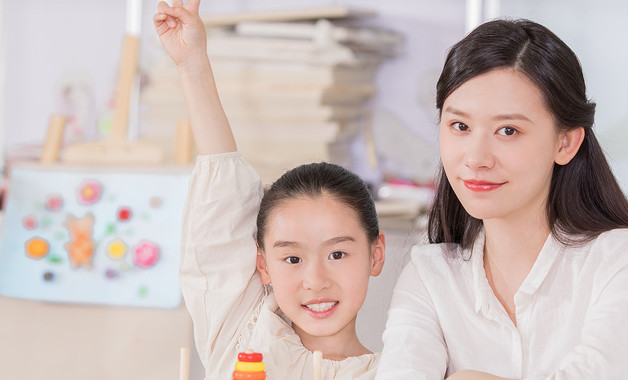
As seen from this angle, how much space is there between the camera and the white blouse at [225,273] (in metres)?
1.45

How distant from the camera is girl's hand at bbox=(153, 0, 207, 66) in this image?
146 cm

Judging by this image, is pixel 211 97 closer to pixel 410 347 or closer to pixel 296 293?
pixel 296 293

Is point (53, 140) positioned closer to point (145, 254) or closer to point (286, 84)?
point (145, 254)

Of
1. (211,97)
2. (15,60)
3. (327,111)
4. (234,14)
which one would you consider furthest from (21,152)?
(211,97)

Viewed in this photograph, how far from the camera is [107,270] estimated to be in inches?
97.7

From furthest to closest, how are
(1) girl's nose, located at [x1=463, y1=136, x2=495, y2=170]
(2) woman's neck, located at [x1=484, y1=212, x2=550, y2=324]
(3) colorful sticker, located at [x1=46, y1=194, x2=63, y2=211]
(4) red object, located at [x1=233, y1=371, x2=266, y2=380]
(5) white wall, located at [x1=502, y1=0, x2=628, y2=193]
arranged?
(5) white wall, located at [x1=502, y1=0, x2=628, y2=193], (3) colorful sticker, located at [x1=46, y1=194, x2=63, y2=211], (2) woman's neck, located at [x1=484, y1=212, x2=550, y2=324], (1) girl's nose, located at [x1=463, y1=136, x2=495, y2=170], (4) red object, located at [x1=233, y1=371, x2=266, y2=380]

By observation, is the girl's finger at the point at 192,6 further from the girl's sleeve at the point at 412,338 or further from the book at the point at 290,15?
the book at the point at 290,15

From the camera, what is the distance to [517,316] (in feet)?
4.30

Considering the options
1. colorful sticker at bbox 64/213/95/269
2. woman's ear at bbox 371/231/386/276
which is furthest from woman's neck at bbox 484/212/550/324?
colorful sticker at bbox 64/213/95/269

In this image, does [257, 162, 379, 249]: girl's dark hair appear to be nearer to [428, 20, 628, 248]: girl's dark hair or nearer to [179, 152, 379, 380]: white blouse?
[179, 152, 379, 380]: white blouse

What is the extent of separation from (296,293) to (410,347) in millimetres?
209

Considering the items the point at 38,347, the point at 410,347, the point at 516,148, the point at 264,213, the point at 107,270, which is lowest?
the point at 38,347

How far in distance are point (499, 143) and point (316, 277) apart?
0.35 metres

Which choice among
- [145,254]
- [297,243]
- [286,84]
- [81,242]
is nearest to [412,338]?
[297,243]
